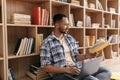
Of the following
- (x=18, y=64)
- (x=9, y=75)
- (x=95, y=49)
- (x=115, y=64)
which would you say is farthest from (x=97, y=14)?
Result: (x=9, y=75)

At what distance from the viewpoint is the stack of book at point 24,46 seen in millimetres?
2377

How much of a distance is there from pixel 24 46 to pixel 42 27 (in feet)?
1.93

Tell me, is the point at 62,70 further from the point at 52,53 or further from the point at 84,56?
the point at 84,56

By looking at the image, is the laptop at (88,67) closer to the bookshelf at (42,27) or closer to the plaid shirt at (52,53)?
the plaid shirt at (52,53)

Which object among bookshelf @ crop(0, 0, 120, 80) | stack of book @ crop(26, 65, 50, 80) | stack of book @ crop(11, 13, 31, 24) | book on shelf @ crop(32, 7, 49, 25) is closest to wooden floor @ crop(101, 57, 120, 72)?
bookshelf @ crop(0, 0, 120, 80)

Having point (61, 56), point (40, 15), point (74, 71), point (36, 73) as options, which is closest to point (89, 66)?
point (74, 71)

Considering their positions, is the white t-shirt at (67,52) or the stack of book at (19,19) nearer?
the stack of book at (19,19)

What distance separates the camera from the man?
7.22 feet

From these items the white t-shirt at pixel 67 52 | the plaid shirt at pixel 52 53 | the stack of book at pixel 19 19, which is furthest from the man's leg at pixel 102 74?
the stack of book at pixel 19 19

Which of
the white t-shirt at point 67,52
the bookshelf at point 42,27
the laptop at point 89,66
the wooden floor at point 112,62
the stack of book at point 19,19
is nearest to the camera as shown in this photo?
the laptop at point 89,66

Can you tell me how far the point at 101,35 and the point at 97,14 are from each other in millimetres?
497

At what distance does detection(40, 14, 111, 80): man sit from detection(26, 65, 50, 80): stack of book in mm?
201

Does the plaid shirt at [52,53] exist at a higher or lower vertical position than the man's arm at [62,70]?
higher

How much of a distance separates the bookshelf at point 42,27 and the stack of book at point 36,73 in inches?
4.1
